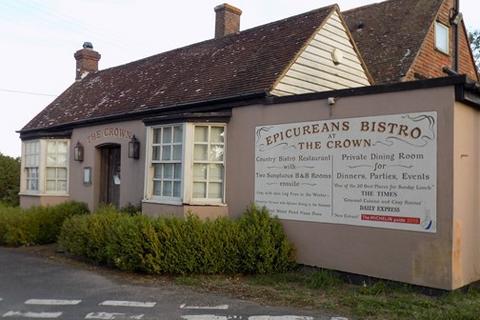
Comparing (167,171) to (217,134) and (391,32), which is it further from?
(391,32)

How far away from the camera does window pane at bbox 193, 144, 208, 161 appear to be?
990 centimetres

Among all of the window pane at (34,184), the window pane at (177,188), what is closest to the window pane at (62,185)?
the window pane at (34,184)

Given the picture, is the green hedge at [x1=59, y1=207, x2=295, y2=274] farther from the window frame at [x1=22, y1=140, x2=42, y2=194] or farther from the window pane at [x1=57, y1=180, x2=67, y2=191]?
the window frame at [x1=22, y1=140, x2=42, y2=194]

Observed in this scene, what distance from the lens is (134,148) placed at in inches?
471

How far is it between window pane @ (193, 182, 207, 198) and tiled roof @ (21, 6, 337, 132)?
1.79 m

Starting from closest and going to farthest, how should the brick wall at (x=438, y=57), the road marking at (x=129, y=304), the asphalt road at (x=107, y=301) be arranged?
the asphalt road at (x=107, y=301) → the road marking at (x=129, y=304) → the brick wall at (x=438, y=57)

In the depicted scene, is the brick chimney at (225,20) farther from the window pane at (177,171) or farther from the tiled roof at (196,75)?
the window pane at (177,171)

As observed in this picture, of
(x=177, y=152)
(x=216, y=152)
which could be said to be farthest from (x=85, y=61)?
(x=216, y=152)

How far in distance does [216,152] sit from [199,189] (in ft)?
2.61

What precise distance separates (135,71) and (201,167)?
7.04m

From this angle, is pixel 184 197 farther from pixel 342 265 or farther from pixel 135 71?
pixel 135 71

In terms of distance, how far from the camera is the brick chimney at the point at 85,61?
768 inches

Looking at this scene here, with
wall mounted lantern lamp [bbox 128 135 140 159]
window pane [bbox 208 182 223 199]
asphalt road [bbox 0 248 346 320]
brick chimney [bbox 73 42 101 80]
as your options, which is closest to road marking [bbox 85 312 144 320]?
asphalt road [bbox 0 248 346 320]

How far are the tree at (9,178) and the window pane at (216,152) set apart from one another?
13594 mm
